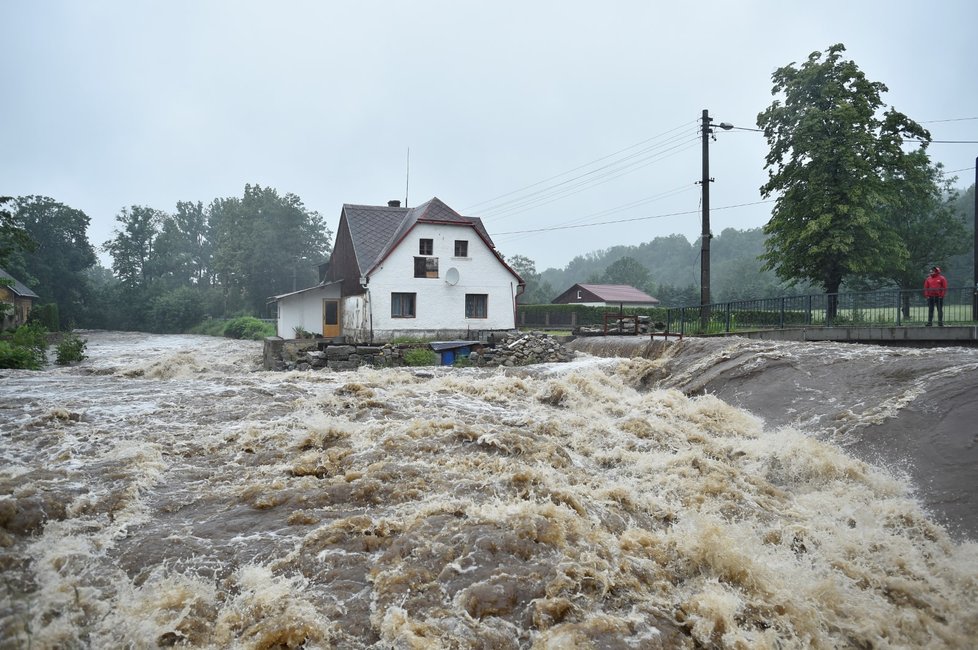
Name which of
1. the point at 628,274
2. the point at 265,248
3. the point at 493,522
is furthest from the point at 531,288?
the point at 493,522

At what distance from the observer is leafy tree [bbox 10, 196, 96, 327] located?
187 ft

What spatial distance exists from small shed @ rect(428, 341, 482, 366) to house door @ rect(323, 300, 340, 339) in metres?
8.22

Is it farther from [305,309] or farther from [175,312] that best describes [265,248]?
[305,309]

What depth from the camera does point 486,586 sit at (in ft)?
15.4

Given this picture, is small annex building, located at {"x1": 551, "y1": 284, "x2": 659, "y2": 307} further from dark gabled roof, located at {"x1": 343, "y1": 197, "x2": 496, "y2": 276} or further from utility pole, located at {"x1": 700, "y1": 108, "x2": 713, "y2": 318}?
utility pole, located at {"x1": 700, "y1": 108, "x2": 713, "y2": 318}

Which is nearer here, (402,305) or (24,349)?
(24,349)

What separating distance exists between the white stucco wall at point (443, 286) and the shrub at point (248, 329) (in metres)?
23.8

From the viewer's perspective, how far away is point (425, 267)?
26.1 meters

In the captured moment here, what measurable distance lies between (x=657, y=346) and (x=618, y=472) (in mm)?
10431

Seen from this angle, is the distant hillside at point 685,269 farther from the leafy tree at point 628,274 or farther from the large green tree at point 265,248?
the large green tree at point 265,248

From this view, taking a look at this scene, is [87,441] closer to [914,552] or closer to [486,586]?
[486,586]

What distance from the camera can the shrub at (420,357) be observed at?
70.8 feet

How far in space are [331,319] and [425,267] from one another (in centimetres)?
621

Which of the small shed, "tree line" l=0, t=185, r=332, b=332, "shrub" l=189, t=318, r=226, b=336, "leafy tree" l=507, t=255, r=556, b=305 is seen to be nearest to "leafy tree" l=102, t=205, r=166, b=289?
"tree line" l=0, t=185, r=332, b=332
